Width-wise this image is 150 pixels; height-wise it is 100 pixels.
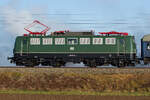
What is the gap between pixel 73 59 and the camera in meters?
36.6

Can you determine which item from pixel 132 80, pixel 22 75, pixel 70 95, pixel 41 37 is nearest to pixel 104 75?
pixel 132 80

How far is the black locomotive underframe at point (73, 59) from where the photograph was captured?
1419 inches

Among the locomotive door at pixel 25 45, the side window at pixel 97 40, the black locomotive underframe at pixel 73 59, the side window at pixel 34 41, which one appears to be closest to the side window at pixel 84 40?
the side window at pixel 97 40

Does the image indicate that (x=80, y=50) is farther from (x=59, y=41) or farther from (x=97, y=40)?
(x=59, y=41)

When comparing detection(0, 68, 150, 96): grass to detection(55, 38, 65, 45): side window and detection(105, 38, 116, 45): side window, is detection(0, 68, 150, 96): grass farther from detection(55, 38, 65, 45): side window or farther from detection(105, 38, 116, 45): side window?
detection(55, 38, 65, 45): side window

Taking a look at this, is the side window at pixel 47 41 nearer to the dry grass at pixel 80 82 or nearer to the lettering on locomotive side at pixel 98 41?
the lettering on locomotive side at pixel 98 41

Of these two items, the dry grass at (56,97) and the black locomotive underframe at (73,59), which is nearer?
the dry grass at (56,97)

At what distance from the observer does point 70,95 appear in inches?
812

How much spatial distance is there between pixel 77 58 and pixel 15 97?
16.7 m

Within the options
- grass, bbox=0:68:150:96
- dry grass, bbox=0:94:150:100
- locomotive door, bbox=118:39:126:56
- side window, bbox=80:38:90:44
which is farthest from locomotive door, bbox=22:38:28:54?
dry grass, bbox=0:94:150:100

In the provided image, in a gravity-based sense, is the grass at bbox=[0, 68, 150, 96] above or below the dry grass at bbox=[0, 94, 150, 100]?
above

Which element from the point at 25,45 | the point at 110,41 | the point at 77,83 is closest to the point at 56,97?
the point at 77,83

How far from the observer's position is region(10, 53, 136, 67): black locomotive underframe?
1419 inches

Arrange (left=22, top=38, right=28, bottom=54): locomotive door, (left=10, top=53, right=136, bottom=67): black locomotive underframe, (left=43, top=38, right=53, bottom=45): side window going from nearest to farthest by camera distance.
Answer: (left=10, top=53, right=136, bottom=67): black locomotive underframe
(left=43, top=38, right=53, bottom=45): side window
(left=22, top=38, right=28, bottom=54): locomotive door
